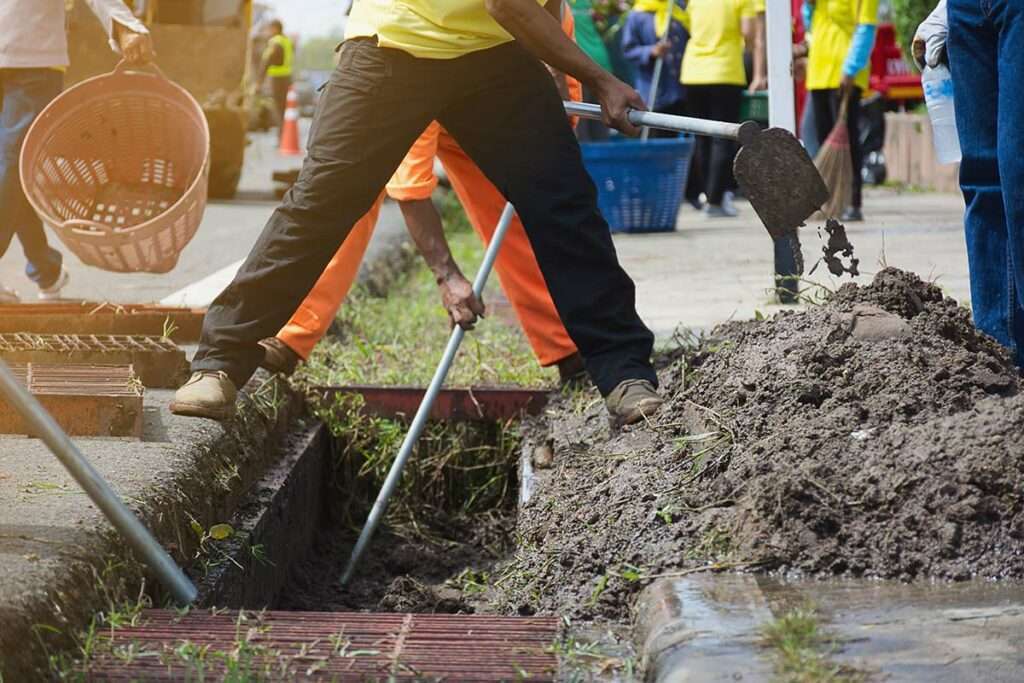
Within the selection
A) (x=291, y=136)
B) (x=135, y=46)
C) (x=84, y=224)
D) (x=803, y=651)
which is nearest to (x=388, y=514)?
(x=84, y=224)

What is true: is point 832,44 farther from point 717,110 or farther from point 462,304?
point 462,304

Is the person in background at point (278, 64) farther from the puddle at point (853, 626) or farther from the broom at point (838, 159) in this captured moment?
the puddle at point (853, 626)

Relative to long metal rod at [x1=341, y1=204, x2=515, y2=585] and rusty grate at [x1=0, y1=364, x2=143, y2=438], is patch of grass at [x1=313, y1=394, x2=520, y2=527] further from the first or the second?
rusty grate at [x1=0, y1=364, x2=143, y2=438]

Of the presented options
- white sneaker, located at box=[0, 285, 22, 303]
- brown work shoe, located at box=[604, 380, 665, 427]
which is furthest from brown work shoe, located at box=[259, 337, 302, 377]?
white sneaker, located at box=[0, 285, 22, 303]

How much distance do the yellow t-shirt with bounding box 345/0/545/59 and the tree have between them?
11763 millimetres

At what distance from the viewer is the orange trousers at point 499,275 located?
192 inches

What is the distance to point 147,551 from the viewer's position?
2.96m

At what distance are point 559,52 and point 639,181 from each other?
21.5 ft

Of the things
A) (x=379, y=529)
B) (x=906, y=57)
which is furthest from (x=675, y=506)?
(x=906, y=57)

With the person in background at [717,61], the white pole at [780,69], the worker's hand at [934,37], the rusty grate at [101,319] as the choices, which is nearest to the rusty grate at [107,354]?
the rusty grate at [101,319]

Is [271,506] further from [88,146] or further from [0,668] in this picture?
[88,146]

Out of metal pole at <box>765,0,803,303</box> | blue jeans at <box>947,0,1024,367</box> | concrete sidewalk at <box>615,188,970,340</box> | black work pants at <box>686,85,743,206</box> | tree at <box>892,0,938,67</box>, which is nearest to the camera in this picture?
blue jeans at <box>947,0,1024,367</box>

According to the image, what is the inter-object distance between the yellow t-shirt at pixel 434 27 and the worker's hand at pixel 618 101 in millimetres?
307

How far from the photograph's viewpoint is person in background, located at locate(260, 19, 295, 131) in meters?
22.9
